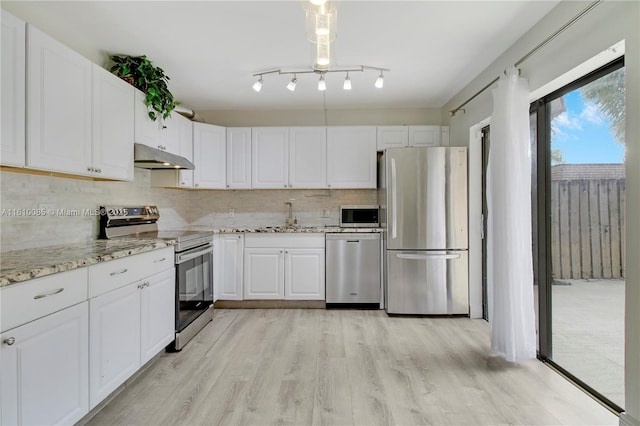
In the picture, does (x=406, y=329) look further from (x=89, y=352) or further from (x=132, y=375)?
(x=89, y=352)

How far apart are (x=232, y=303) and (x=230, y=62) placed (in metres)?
2.63

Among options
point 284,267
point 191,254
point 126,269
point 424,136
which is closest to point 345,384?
point 126,269

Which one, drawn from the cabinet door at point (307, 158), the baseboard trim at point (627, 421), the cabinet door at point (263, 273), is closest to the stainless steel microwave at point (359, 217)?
the cabinet door at point (307, 158)

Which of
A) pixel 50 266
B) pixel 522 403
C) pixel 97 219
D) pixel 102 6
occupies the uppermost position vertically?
pixel 102 6

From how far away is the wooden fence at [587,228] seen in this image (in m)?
1.98

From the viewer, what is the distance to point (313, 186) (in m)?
4.12

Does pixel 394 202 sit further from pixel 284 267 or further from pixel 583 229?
pixel 583 229

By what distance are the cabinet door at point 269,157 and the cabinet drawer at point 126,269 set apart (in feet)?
5.75

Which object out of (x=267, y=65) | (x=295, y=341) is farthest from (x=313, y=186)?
(x=295, y=341)

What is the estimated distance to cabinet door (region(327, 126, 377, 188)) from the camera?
13.4 ft

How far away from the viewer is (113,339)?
1.89 metres

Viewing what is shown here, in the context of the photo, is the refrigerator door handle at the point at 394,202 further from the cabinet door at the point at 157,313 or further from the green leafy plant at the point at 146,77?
the green leafy plant at the point at 146,77

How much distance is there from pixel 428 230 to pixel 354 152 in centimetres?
133

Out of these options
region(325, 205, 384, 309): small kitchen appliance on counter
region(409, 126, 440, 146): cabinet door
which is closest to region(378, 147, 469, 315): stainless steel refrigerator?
region(325, 205, 384, 309): small kitchen appliance on counter
